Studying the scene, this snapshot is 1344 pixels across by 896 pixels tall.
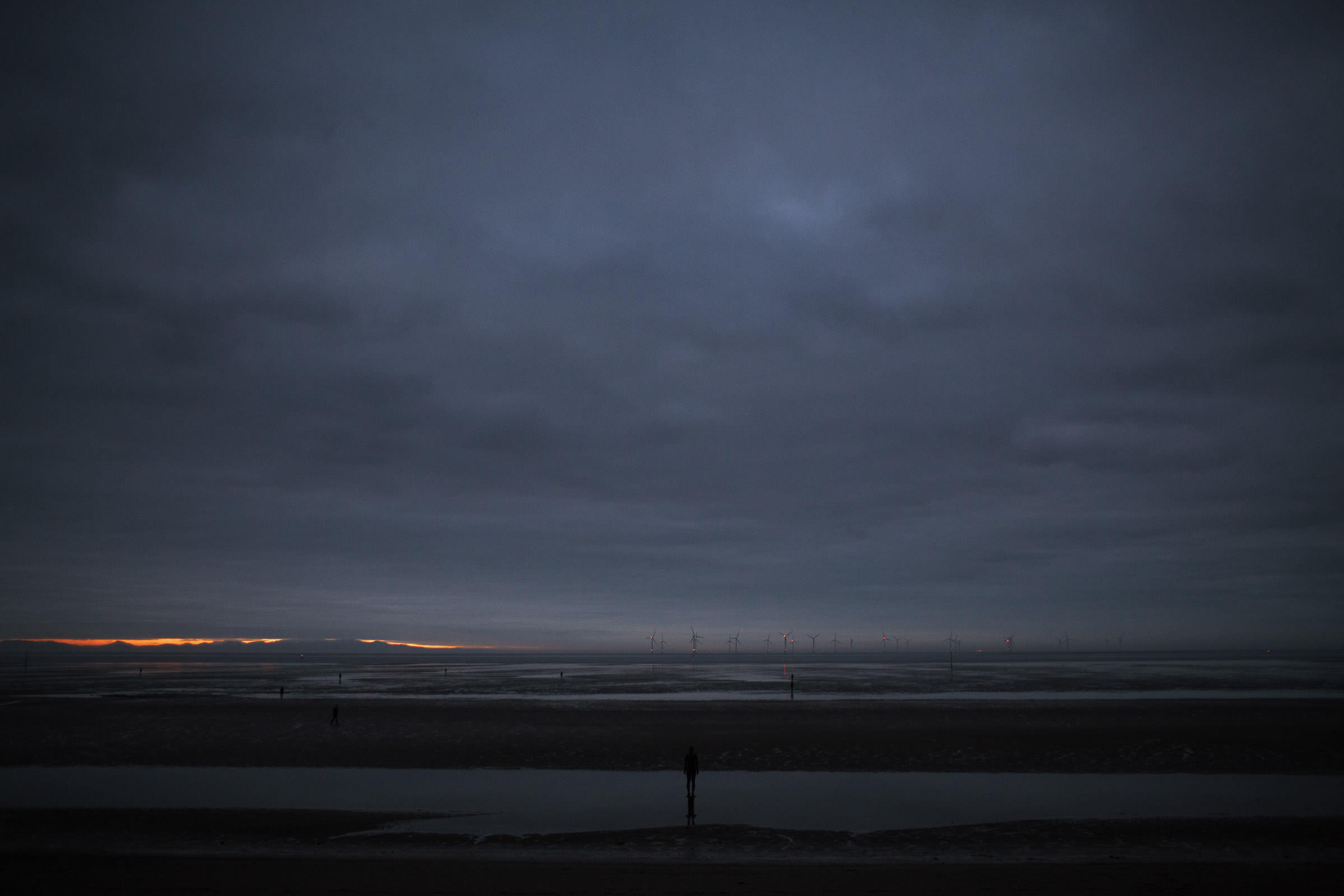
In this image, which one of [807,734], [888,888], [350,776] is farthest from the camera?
[807,734]

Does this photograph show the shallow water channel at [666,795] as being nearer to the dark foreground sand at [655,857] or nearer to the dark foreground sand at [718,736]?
the dark foreground sand at [655,857]

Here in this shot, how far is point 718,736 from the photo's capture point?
3572cm

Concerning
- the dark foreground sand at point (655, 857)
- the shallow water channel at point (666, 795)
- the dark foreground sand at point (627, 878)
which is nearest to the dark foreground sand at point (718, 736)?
the shallow water channel at point (666, 795)

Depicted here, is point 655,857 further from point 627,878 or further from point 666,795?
point 666,795

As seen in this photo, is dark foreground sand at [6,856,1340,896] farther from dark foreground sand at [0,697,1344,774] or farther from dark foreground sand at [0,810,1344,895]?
dark foreground sand at [0,697,1344,774]

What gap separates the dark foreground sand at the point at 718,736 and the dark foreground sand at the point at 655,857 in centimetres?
1018

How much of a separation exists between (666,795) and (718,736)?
11567 millimetres

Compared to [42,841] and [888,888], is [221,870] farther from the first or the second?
[888,888]

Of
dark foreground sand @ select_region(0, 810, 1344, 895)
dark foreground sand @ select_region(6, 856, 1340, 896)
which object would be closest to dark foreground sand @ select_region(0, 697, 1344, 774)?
dark foreground sand @ select_region(0, 810, 1344, 895)

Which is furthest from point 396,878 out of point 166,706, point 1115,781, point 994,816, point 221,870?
point 166,706

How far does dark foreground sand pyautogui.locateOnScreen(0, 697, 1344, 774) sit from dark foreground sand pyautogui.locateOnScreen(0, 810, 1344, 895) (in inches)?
401

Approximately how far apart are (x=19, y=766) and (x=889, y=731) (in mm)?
36906

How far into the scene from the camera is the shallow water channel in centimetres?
2127

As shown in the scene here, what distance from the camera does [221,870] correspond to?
629 inches
